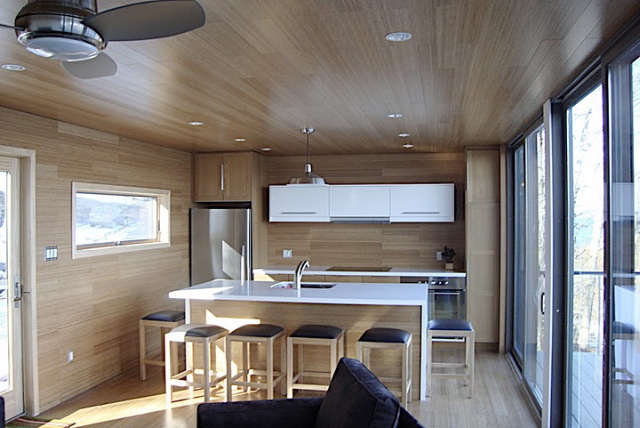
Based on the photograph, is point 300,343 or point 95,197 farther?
point 95,197

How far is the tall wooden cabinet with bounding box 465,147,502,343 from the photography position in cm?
670

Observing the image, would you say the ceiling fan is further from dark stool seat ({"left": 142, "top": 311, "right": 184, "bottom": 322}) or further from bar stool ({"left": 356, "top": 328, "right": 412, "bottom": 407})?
dark stool seat ({"left": 142, "top": 311, "right": 184, "bottom": 322})

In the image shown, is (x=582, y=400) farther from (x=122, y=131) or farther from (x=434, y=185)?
(x=122, y=131)

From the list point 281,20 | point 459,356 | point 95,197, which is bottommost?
point 459,356

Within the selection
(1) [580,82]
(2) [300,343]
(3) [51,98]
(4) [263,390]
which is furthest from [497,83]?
(4) [263,390]

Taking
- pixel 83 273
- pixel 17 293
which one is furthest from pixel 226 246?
pixel 17 293

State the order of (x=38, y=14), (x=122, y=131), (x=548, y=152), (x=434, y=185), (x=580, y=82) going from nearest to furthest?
(x=38, y=14), (x=580, y=82), (x=548, y=152), (x=122, y=131), (x=434, y=185)

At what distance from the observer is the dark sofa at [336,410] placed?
2387mm

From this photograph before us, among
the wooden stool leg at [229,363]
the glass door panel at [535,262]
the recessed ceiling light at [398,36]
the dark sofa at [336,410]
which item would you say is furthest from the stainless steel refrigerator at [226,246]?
the recessed ceiling light at [398,36]

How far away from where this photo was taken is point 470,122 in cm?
506

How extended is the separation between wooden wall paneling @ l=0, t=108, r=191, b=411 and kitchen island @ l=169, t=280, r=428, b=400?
89 centimetres

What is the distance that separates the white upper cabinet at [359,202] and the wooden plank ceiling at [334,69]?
174cm

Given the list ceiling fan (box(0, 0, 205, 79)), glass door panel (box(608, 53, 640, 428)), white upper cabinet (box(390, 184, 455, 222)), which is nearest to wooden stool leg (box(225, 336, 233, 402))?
glass door panel (box(608, 53, 640, 428))

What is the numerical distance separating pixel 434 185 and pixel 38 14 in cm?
586
